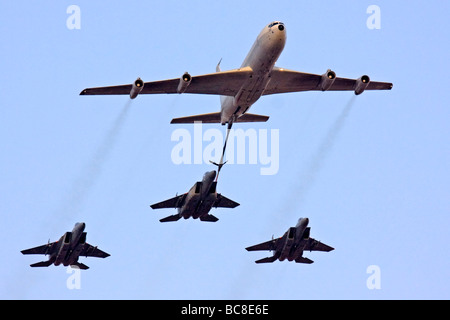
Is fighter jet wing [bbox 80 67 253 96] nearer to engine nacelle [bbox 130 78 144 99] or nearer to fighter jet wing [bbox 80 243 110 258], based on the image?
engine nacelle [bbox 130 78 144 99]

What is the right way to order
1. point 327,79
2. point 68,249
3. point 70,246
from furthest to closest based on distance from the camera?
point 68,249, point 70,246, point 327,79

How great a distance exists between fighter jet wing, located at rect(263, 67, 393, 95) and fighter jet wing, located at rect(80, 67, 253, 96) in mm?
3232

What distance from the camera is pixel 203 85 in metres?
83.4

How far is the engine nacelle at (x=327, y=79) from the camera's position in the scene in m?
81.8

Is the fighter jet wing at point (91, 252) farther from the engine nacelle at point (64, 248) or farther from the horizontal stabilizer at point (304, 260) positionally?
the horizontal stabilizer at point (304, 260)

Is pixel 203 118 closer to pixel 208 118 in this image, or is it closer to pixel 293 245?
pixel 208 118

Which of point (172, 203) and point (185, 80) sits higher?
point (185, 80)

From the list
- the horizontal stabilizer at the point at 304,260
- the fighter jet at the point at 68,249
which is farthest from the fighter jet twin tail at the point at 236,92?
the horizontal stabilizer at the point at 304,260

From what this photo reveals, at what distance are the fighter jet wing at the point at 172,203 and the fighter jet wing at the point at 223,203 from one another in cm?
321

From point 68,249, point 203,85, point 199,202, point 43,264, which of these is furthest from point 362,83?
point 43,264

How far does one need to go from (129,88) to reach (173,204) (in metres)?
15.6

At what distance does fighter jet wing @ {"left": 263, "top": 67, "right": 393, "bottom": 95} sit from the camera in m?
83.1

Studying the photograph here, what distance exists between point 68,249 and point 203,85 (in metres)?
19.7
